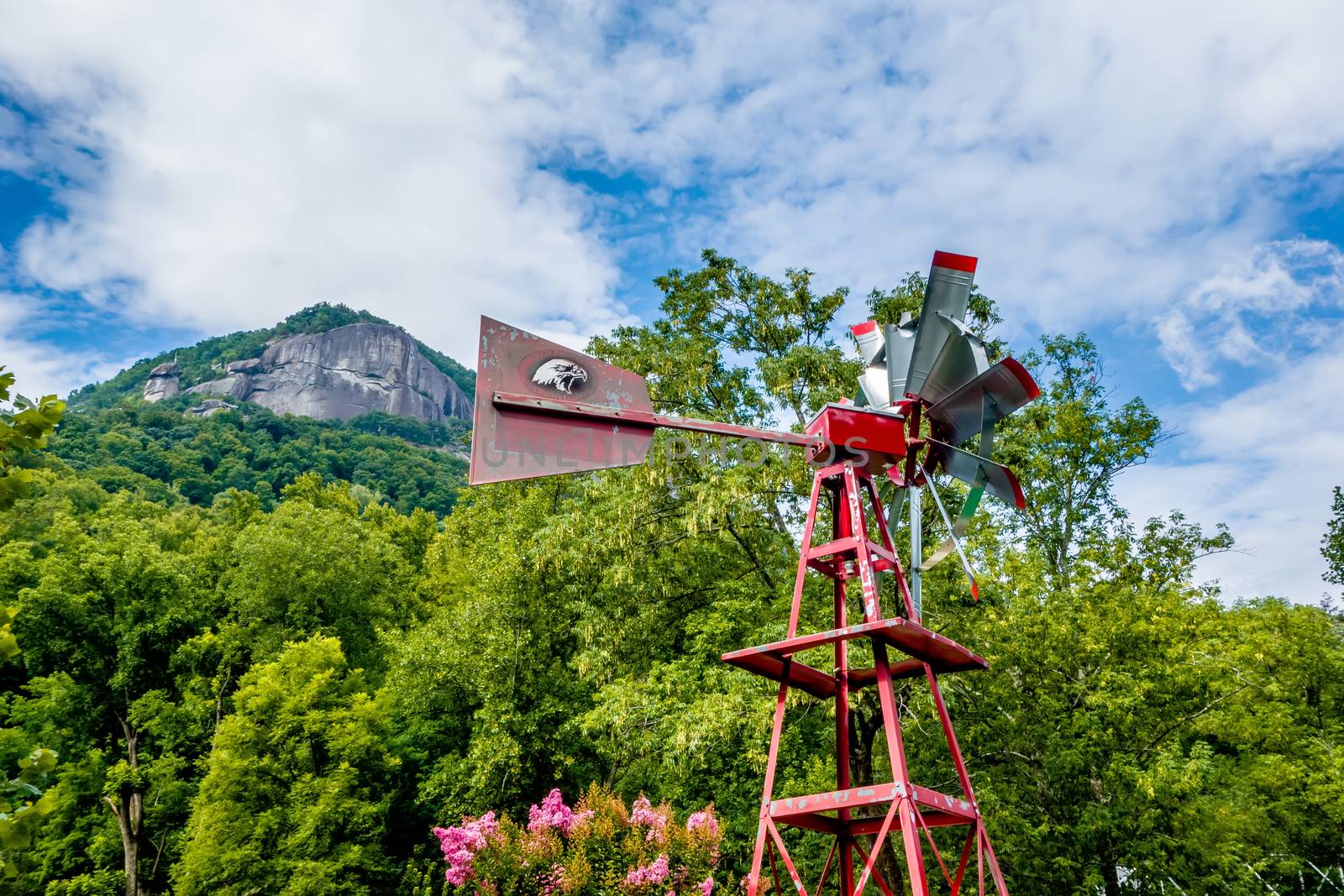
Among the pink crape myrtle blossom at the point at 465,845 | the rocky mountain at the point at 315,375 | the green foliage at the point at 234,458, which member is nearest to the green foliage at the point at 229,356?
the rocky mountain at the point at 315,375

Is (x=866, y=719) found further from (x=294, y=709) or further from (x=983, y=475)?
(x=294, y=709)

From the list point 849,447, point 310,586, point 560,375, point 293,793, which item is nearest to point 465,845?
point 293,793

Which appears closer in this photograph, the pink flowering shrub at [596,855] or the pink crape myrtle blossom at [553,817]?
the pink flowering shrub at [596,855]

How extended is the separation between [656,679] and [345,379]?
398ft

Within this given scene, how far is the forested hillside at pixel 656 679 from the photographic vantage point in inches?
512

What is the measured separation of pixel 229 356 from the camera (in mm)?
129750

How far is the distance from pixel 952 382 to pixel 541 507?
17583mm

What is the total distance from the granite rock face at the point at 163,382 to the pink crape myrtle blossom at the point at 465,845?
396 ft

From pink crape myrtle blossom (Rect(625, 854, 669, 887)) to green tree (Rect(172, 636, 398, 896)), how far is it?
881 centimetres

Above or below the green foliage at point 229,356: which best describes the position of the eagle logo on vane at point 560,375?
below

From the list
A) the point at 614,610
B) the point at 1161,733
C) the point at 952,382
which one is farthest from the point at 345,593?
the point at 952,382

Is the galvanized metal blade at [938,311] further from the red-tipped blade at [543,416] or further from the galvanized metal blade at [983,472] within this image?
the red-tipped blade at [543,416]

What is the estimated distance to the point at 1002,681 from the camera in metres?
13.6

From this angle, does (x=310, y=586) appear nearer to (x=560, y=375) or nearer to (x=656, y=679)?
(x=656, y=679)
